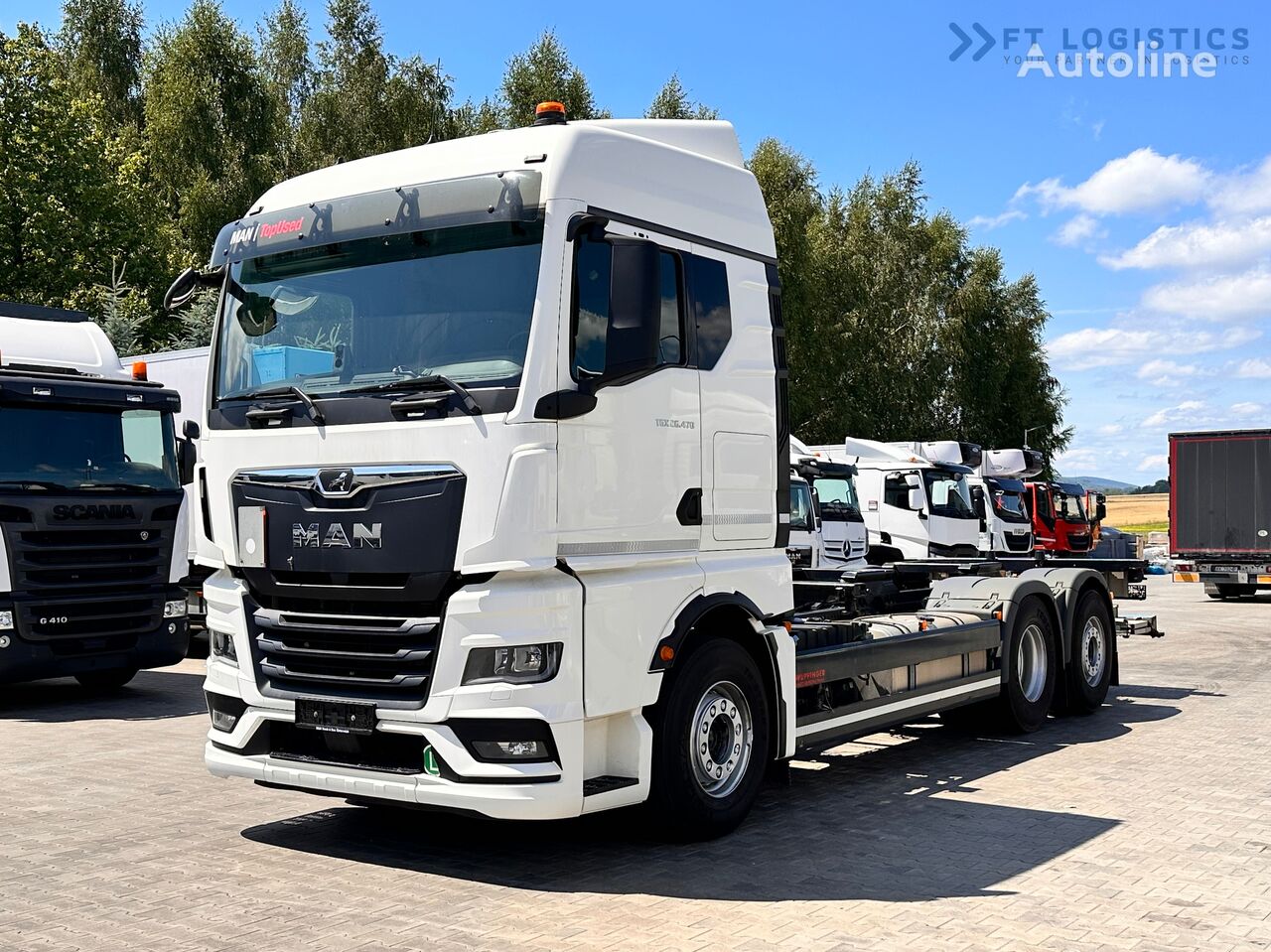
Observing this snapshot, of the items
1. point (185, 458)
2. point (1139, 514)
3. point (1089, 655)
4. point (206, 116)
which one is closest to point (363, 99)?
point (206, 116)

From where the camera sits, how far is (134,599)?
11.7m

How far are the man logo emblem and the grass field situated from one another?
63888mm

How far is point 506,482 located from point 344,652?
1191 millimetres

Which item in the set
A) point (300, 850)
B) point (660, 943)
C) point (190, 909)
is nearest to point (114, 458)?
point (300, 850)

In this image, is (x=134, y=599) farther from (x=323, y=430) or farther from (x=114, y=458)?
(x=323, y=430)

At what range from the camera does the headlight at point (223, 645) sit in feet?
20.9

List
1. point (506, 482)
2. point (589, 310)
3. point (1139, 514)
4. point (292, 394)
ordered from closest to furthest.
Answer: point (506, 482) < point (589, 310) < point (292, 394) < point (1139, 514)

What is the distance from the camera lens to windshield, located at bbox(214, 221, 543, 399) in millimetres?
5672

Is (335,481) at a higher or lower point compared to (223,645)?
higher

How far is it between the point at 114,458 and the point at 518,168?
7.32m

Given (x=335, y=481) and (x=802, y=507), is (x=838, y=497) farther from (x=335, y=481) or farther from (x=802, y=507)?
(x=335, y=481)

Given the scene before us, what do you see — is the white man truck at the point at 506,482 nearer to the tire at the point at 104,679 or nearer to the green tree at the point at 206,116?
the tire at the point at 104,679

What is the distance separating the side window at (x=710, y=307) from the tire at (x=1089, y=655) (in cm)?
556

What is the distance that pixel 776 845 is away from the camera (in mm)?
6477
